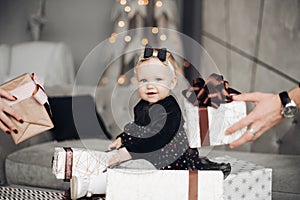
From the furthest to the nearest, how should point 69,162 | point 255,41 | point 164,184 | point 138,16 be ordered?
point 138,16, point 255,41, point 69,162, point 164,184

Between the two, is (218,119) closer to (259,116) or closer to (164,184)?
(259,116)

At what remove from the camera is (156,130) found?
1345 mm

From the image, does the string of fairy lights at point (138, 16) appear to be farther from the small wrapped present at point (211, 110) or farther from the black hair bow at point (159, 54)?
the black hair bow at point (159, 54)

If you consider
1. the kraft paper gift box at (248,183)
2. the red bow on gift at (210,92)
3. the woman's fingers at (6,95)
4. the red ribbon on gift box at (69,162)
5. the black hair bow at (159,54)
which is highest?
the black hair bow at (159,54)

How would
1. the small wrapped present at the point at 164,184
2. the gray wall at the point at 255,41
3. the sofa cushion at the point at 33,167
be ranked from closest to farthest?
the small wrapped present at the point at 164,184 → the sofa cushion at the point at 33,167 → the gray wall at the point at 255,41

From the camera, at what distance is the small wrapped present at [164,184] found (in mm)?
1314

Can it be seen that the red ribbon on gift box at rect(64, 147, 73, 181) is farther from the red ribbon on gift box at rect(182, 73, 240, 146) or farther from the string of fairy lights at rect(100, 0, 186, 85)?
the string of fairy lights at rect(100, 0, 186, 85)

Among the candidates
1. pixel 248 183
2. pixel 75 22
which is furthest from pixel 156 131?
pixel 75 22

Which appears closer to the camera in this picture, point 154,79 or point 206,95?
point 154,79

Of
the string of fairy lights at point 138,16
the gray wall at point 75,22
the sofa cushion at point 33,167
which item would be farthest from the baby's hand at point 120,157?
the gray wall at point 75,22

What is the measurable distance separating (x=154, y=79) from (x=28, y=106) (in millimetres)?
428

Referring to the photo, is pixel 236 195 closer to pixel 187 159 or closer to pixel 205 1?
pixel 187 159

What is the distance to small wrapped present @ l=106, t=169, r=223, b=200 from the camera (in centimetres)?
131

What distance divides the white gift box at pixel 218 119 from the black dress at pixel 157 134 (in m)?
0.10
